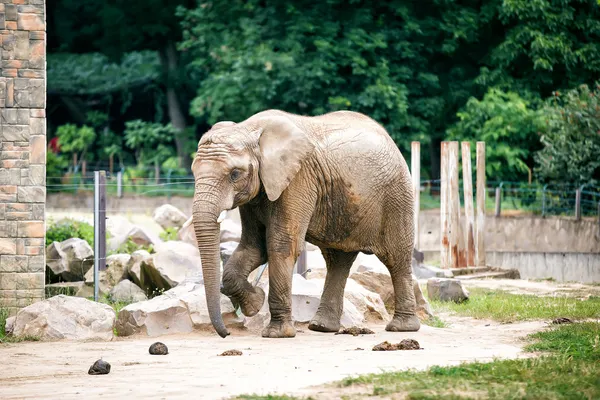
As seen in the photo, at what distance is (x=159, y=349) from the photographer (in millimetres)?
11195

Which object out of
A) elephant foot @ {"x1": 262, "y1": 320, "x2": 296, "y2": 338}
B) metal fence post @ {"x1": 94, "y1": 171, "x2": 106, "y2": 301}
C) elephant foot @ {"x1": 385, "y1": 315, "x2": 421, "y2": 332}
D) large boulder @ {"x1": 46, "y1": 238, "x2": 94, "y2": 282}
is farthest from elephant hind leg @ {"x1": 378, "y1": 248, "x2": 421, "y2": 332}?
large boulder @ {"x1": 46, "y1": 238, "x2": 94, "y2": 282}

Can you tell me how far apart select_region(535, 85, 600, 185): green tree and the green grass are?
1924cm

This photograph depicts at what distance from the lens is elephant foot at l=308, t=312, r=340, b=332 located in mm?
13336

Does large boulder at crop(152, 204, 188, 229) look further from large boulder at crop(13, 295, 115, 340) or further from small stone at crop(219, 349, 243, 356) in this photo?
small stone at crop(219, 349, 243, 356)

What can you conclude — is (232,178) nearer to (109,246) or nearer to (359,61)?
(109,246)

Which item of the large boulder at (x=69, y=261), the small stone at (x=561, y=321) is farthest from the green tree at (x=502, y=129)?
the small stone at (x=561, y=321)

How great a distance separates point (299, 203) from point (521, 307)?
4.54 meters

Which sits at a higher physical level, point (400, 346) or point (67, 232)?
point (67, 232)

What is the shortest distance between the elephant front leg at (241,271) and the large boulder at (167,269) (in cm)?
250

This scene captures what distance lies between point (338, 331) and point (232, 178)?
241 centimetres

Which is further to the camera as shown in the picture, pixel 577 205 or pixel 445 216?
pixel 577 205

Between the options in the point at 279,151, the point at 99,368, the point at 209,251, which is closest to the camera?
the point at 99,368

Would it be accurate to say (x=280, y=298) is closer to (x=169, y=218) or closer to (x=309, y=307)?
(x=309, y=307)

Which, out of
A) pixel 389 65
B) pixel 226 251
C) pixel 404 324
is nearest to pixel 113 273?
pixel 226 251
